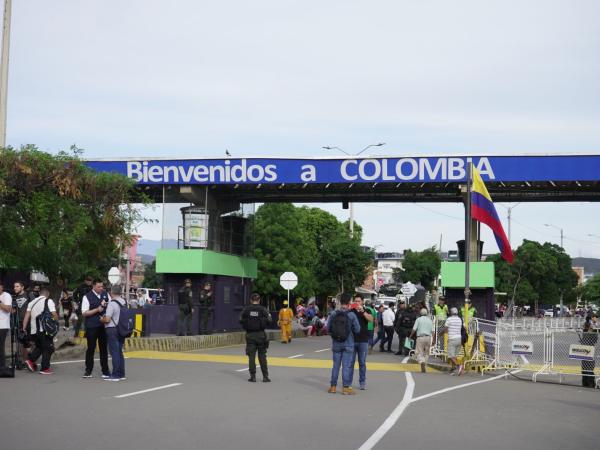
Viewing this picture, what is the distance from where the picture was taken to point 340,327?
585 inches

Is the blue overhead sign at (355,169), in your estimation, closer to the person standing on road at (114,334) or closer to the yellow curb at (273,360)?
the yellow curb at (273,360)

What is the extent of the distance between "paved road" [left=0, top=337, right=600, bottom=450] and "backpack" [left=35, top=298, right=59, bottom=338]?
87 cm

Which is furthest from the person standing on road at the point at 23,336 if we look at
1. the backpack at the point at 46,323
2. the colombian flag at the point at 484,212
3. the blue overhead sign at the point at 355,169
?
the blue overhead sign at the point at 355,169

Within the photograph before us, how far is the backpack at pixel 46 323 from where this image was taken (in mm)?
16766

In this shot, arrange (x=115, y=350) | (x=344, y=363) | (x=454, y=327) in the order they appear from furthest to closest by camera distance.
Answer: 1. (x=454, y=327)
2. (x=115, y=350)
3. (x=344, y=363)

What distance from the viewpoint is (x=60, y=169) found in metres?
24.6

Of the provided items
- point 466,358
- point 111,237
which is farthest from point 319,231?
point 466,358

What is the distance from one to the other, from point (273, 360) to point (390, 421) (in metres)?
12.5

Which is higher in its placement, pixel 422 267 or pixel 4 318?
pixel 422 267

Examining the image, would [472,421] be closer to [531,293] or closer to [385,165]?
[385,165]

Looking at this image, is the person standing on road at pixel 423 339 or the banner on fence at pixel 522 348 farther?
the person standing on road at pixel 423 339

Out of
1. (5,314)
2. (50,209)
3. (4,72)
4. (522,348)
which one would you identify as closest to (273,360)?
(522,348)

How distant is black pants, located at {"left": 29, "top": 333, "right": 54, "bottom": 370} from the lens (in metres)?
16.9

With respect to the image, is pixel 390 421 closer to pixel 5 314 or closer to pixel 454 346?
pixel 5 314
